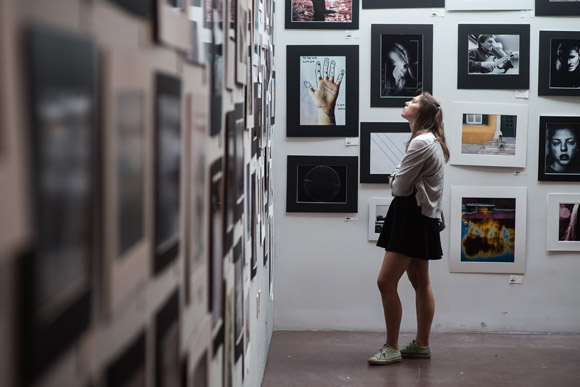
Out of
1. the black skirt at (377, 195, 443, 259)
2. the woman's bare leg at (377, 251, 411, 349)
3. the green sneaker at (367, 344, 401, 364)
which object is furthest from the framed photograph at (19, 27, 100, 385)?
the green sneaker at (367, 344, 401, 364)

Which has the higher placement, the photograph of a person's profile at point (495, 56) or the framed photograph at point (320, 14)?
the framed photograph at point (320, 14)

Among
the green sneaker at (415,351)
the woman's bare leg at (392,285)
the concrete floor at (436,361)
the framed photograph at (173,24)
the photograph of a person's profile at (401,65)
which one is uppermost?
the photograph of a person's profile at (401,65)

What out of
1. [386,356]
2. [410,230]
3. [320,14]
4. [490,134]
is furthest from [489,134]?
[386,356]

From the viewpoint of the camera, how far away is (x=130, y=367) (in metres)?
1.01

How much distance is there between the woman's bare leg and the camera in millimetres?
4855

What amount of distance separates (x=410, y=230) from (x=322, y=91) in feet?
4.84

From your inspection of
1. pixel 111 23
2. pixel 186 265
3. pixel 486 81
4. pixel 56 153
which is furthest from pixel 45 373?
pixel 486 81

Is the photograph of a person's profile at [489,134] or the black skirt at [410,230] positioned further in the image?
the photograph of a person's profile at [489,134]

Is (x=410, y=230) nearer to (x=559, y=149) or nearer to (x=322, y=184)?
(x=322, y=184)

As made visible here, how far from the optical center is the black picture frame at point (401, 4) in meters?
5.66

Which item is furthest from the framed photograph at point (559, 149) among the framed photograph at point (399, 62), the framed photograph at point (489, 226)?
the framed photograph at point (399, 62)

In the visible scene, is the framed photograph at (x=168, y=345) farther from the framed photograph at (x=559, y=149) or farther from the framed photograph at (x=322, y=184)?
the framed photograph at (x=559, y=149)

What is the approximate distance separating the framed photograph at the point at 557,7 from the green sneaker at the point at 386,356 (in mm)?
2609

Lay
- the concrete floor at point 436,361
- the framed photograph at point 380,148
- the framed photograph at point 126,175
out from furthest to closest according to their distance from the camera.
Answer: the framed photograph at point 380,148 → the concrete floor at point 436,361 → the framed photograph at point 126,175
